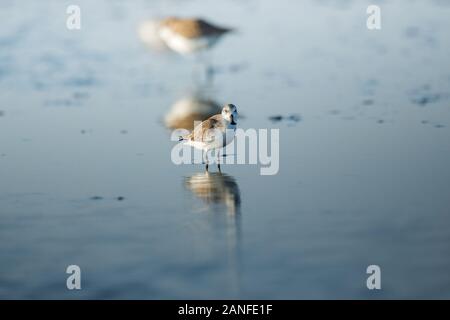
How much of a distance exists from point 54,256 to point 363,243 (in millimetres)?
2670

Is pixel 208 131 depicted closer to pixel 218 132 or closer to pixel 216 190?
pixel 218 132

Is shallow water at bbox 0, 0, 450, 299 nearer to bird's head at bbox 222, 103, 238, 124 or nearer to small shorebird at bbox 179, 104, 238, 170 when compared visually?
small shorebird at bbox 179, 104, 238, 170

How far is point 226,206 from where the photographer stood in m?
8.24

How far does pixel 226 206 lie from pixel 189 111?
4.98m

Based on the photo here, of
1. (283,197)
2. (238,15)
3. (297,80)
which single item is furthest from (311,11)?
(283,197)

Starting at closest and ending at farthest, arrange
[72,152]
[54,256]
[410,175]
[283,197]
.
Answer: [54,256], [283,197], [410,175], [72,152]

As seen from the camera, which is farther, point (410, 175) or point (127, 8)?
point (127, 8)

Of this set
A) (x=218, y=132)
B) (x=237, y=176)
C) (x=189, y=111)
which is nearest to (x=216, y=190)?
(x=237, y=176)

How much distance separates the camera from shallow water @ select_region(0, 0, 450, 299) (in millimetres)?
6523

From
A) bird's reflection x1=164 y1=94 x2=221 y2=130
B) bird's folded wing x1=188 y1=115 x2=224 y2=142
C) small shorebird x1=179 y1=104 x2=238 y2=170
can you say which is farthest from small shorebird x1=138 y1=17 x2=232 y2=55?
small shorebird x1=179 y1=104 x2=238 y2=170

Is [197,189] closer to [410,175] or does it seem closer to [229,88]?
[410,175]

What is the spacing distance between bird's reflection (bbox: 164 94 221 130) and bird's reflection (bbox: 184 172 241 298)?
2.62 metres

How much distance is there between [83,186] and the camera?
9.00 meters

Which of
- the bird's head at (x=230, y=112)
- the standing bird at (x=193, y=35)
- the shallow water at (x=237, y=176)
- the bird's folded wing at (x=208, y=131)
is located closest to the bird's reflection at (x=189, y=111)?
the shallow water at (x=237, y=176)
